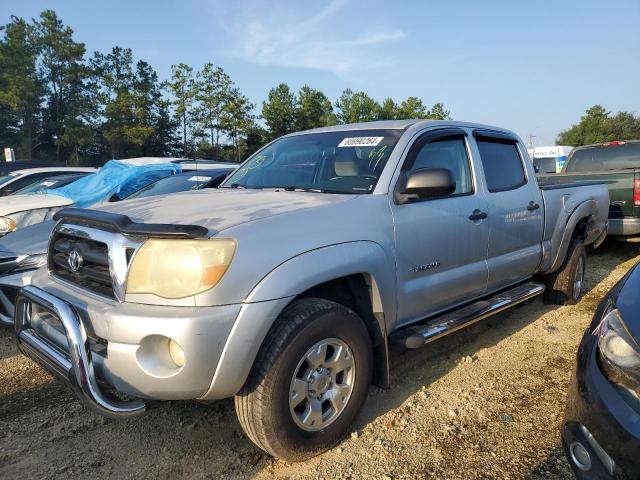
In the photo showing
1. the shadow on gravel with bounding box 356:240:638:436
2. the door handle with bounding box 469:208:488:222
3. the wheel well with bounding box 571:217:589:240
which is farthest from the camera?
the wheel well with bounding box 571:217:589:240

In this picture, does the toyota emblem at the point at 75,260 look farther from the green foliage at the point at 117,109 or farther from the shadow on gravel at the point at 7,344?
the green foliage at the point at 117,109

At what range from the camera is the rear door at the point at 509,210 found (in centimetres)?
370

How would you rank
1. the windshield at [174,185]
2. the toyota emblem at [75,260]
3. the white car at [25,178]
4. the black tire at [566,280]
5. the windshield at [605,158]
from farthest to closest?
1. the white car at [25,178]
2. the windshield at [605,158]
3. the windshield at [174,185]
4. the black tire at [566,280]
5. the toyota emblem at [75,260]

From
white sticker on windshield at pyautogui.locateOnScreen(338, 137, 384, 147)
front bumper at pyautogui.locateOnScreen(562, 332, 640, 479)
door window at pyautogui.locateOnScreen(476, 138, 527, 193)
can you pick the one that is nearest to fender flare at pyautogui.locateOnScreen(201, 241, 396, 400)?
white sticker on windshield at pyautogui.locateOnScreen(338, 137, 384, 147)

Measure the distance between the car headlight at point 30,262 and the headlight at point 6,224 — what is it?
1748mm

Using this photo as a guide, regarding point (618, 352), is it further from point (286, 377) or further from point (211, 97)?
point (211, 97)

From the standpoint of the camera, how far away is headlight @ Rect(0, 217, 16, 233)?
5527mm

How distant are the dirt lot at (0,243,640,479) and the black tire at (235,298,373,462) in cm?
17

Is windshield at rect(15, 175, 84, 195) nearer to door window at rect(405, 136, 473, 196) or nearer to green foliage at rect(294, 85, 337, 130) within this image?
door window at rect(405, 136, 473, 196)

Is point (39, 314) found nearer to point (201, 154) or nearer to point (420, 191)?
point (420, 191)

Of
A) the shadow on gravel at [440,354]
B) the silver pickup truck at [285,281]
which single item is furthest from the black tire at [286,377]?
the shadow on gravel at [440,354]

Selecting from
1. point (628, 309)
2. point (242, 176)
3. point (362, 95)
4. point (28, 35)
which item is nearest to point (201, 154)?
point (362, 95)

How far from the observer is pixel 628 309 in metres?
1.95

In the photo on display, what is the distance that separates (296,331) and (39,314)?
1485mm
